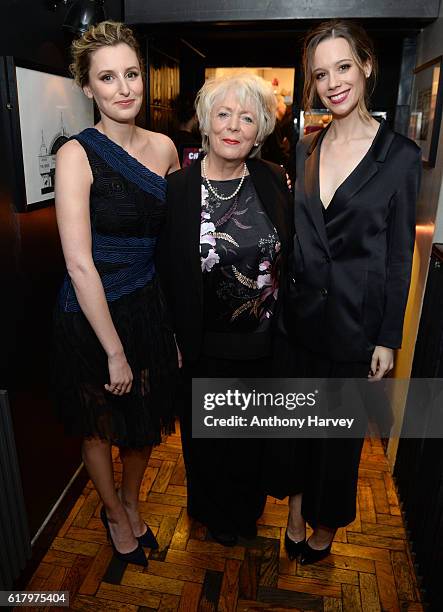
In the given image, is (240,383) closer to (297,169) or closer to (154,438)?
(154,438)

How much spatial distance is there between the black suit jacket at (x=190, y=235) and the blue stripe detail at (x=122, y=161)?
8 centimetres

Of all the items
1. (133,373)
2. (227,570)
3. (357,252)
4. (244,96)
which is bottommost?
(227,570)

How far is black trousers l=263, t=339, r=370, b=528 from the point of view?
1.84 meters

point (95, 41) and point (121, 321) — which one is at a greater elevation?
point (95, 41)

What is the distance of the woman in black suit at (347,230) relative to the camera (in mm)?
1537

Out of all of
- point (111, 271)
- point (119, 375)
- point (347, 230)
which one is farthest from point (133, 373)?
point (347, 230)

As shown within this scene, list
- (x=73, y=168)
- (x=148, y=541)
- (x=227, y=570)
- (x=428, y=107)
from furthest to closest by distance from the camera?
1. (x=428, y=107)
2. (x=148, y=541)
3. (x=227, y=570)
4. (x=73, y=168)

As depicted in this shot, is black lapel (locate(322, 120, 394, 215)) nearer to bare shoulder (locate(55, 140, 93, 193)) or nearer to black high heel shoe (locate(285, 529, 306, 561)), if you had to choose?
bare shoulder (locate(55, 140, 93, 193))

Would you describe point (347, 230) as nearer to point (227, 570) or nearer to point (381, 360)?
point (381, 360)

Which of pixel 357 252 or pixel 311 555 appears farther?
pixel 311 555

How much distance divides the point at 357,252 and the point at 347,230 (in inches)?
3.1

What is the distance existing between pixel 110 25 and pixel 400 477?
91.2 inches

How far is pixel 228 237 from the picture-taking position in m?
1.75

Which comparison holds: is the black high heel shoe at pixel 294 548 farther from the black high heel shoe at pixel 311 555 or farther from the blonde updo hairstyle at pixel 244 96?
the blonde updo hairstyle at pixel 244 96
